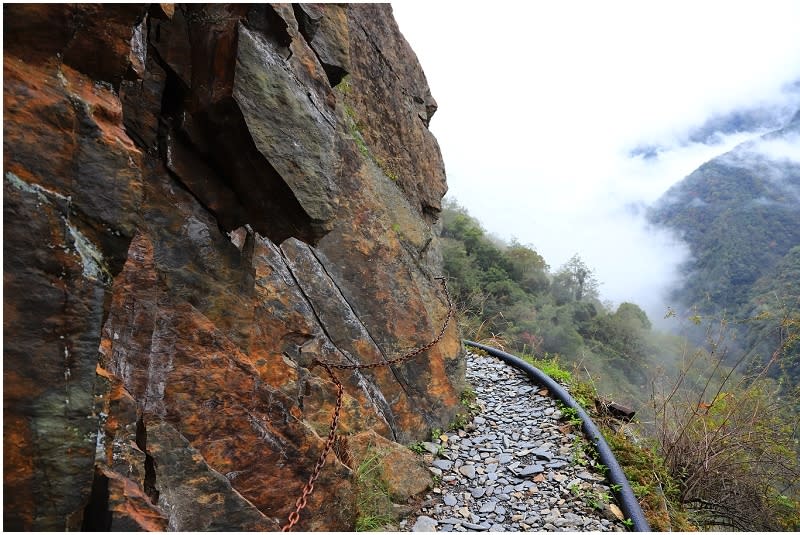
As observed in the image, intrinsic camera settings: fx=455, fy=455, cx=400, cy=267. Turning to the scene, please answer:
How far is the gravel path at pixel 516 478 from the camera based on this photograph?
4152 mm

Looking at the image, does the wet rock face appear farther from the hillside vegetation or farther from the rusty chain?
the hillside vegetation

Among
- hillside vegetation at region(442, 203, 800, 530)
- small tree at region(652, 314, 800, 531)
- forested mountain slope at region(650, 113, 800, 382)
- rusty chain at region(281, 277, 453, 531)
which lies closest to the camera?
rusty chain at region(281, 277, 453, 531)

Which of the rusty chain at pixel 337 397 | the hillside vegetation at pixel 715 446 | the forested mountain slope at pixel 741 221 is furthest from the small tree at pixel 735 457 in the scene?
the forested mountain slope at pixel 741 221

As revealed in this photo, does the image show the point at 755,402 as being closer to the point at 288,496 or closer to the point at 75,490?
the point at 288,496

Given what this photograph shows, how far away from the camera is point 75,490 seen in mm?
1678

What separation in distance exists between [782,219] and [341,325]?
4975cm

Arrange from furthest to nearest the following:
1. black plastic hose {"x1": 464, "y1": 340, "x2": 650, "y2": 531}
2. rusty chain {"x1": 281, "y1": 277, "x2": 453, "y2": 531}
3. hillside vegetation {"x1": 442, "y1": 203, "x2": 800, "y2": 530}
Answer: hillside vegetation {"x1": 442, "y1": 203, "x2": 800, "y2": 530} → black plastic hose {"x1": 464, "y1": 340, "x2": 650, "y2": 531} → rusty chain {"x1": 281, "y1": 277, "x2": 453, "y2": 531}

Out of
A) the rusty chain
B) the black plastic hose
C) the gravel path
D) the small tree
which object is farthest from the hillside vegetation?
the rusty chain

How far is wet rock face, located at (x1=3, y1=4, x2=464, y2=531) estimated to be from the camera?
1.66 meters

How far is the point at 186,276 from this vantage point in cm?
297

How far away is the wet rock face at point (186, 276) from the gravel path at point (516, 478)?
0.47 meters

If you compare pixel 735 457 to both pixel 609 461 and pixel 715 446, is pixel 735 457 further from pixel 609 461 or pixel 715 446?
pixel 609 461

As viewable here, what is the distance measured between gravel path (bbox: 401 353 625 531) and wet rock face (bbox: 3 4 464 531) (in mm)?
470

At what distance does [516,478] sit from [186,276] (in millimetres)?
3860
